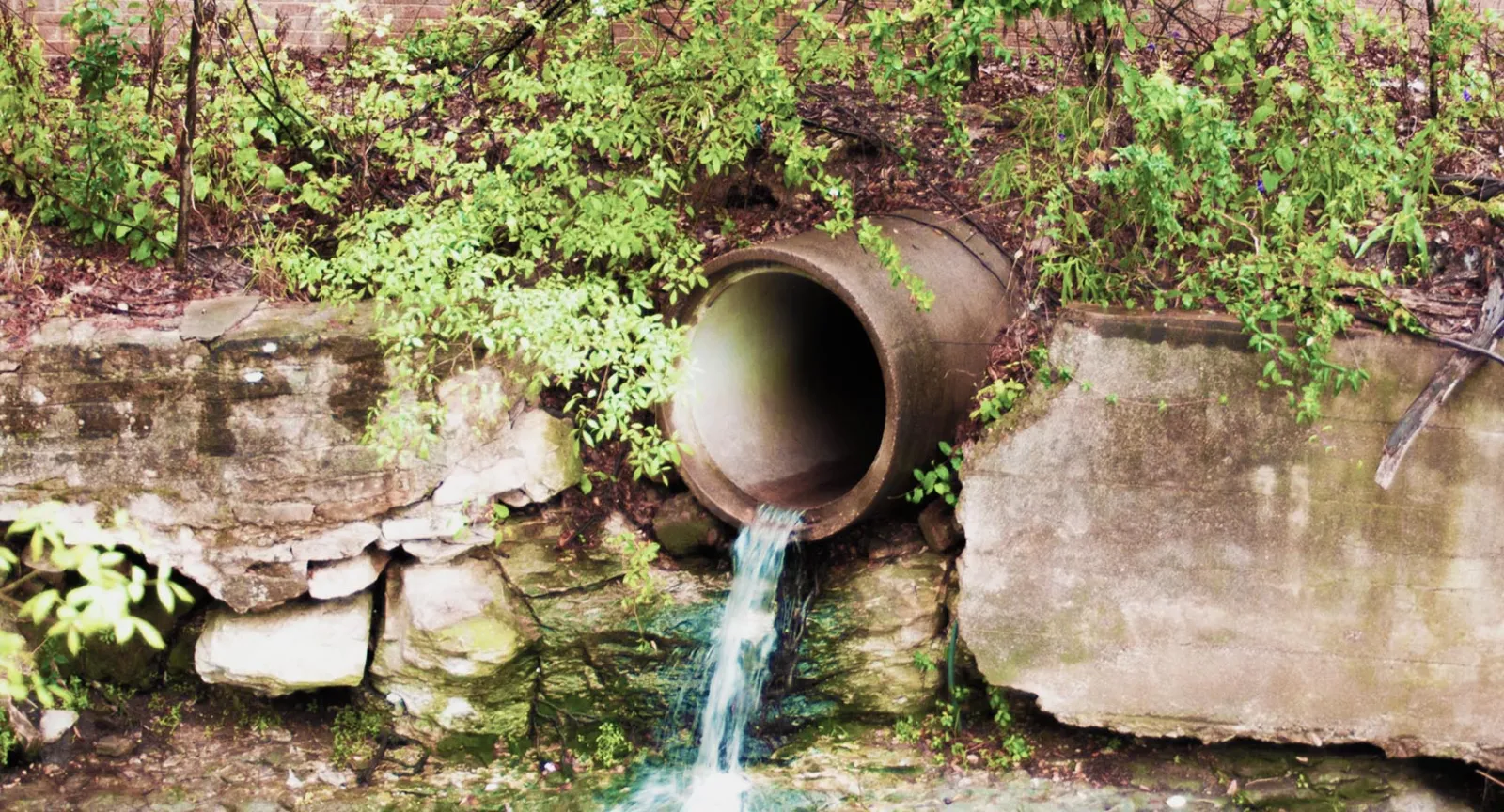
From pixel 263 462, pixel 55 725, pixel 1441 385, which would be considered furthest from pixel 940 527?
pixel 55 725

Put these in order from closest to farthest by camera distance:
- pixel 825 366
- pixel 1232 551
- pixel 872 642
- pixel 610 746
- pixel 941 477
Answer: pixel 1232 551, pixel 941 477, pixel 872 642, pixel 610 746, pixel 825 366

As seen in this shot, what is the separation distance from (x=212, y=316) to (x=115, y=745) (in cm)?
179

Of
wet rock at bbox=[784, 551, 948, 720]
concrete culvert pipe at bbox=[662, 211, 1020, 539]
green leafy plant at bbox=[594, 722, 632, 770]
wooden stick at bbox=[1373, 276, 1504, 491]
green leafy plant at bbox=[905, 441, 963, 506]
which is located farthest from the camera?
green leafy plant at bbox=[594, 722, 632, 770]

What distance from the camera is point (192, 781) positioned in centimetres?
505

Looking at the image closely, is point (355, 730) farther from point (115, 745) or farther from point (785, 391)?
point (785, 391)

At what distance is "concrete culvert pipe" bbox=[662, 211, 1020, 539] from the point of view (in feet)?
15.1

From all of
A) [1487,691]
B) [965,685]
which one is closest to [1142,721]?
[965,685]

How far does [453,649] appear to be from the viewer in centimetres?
517

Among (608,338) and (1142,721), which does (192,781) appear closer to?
Answer: (608,338)

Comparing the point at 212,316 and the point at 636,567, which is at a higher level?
the point at 212,316

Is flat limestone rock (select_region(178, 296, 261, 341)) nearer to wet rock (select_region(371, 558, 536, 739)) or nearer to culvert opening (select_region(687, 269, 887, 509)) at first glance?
wet rock (select_region(371, 558, 536, 739))

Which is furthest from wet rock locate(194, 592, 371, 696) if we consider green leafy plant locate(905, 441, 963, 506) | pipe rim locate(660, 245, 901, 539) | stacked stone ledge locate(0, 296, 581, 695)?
green leafy plant locate(905, 441, 963, 506)

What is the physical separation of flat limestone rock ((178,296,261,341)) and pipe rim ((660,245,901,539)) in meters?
1.74

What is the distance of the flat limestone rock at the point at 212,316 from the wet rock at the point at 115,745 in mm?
1678
